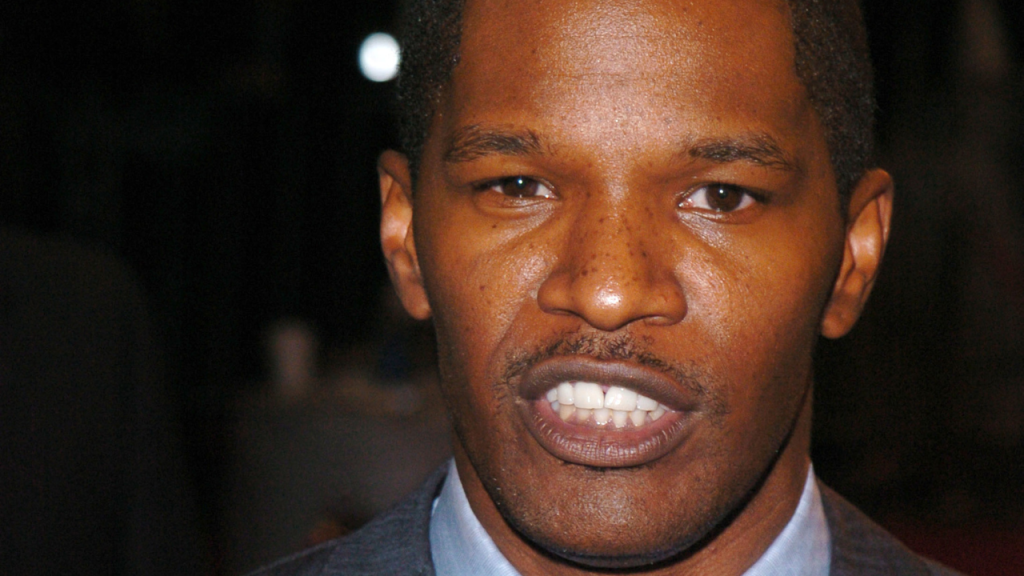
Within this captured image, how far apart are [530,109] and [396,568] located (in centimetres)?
76

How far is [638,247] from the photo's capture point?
1.28 meters

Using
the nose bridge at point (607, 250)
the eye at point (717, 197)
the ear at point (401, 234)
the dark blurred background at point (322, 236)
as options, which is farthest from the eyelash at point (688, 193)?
the dark blurred background at point (322, 236)

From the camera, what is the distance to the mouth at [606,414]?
128cm

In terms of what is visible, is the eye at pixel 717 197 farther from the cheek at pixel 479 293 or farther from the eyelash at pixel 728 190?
the cheek at pixel 479 293

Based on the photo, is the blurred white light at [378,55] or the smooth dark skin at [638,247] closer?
the smooth dark skin at [638,247]

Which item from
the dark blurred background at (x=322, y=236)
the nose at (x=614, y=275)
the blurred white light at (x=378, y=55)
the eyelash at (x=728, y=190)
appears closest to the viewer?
the nose at (x=614, y=275)

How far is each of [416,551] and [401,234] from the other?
1.76ft

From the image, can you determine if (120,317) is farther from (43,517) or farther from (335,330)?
(335,330)

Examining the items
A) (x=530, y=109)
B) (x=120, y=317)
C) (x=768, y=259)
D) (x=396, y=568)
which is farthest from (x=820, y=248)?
(x=120, y=317)

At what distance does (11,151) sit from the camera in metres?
6.46

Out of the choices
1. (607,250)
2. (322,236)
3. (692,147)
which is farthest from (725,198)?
(322,236)

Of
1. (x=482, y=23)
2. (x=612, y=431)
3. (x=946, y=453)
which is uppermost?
(x=482, y=23)

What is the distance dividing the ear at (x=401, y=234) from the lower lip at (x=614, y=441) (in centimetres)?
37

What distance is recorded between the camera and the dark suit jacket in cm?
150
